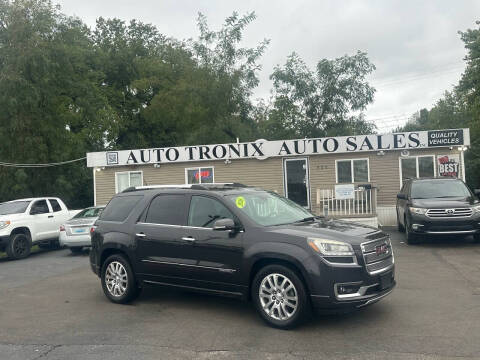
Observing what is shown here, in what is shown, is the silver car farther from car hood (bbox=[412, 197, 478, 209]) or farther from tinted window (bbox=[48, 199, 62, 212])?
car hood (bbox=[412, 197, 478, 209])

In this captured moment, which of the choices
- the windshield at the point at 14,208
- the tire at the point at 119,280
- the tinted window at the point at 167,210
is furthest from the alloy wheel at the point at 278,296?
the windshield at the point at 14,208

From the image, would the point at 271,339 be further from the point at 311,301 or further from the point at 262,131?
the point at 262,131

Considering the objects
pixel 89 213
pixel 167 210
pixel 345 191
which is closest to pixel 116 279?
pixel 167 210

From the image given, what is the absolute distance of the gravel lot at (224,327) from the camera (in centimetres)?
532

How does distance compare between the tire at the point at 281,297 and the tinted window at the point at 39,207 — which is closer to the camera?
the tire at the point at 281,297

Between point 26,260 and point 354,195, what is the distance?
10282 mm

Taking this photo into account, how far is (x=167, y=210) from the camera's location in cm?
741

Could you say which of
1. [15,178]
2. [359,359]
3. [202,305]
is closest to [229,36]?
[15,178]

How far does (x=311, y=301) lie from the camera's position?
5961 millimetres

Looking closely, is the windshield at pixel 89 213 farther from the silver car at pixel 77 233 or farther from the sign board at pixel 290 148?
the sign board at pixel 290 148

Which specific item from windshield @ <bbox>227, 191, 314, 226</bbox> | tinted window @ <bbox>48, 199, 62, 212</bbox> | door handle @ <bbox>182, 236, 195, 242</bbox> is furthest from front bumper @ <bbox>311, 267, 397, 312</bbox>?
tinted window @ <bbox>48, 199, 62, 212</bbox>

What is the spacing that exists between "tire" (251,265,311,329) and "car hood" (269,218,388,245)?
1.52 feet

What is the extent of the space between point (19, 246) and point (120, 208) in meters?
7.94

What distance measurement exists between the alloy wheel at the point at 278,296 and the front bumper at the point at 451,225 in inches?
295
